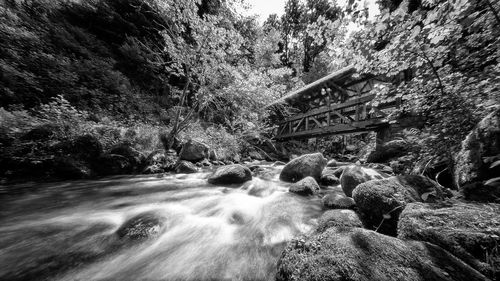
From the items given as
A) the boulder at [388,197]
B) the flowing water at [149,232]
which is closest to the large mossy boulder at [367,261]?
the flowing water at [149,232]

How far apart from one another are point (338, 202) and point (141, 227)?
9.87ft

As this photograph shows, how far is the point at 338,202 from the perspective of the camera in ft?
10.5

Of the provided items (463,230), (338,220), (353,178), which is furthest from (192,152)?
(463,230)

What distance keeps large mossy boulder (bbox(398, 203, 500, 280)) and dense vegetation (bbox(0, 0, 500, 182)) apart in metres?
1.64

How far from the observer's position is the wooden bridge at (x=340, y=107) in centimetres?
775

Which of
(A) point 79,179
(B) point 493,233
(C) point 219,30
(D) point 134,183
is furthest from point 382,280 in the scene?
(C) point 219,30

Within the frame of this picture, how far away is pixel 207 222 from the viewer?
316 centimetres

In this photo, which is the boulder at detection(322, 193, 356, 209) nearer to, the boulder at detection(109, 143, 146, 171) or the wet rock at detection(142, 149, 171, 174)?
the wet rock at detection(142, 149, 171, 174)

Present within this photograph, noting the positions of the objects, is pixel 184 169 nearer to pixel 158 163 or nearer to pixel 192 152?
pixel 158 163

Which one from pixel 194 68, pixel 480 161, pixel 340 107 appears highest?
pixel 340 107

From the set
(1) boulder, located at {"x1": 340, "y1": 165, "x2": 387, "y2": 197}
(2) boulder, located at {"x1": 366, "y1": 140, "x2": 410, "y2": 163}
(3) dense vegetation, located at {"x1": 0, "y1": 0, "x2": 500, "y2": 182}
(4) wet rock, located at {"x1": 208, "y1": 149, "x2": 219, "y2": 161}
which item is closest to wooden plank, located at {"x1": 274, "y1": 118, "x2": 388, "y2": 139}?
(2) boulder, located at {"x1": 366, "y1": 140, "x2": 410, "y2": 163}

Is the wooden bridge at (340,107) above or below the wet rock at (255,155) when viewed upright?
above

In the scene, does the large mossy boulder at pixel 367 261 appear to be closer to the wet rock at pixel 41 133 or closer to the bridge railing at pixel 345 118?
the bridge railing at pixel 345 118

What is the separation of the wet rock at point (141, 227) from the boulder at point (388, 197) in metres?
2.82
